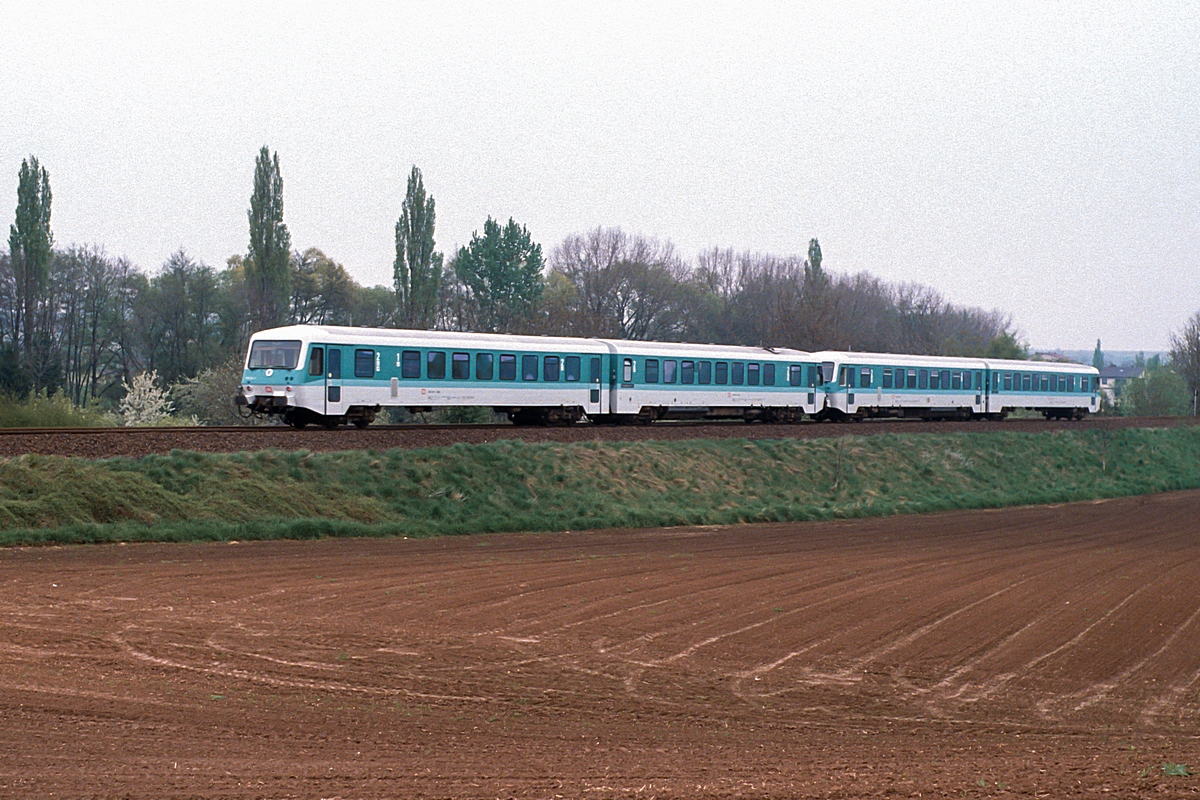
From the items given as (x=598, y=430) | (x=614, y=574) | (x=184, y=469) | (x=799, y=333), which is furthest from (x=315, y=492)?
(x=799, y=333)

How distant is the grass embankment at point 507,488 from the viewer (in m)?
23.7

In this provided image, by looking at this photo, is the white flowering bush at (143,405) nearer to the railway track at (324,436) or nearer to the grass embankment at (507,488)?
the railway track at (324,436)

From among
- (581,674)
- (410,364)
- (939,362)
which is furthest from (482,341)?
(939,362)

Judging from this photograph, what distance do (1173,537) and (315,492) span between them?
69.6 feet

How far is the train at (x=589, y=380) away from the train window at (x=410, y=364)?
39mm

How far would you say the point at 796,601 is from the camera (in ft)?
63.4

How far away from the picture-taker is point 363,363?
112ft

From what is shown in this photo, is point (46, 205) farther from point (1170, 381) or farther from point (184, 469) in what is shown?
point (1170, 381)

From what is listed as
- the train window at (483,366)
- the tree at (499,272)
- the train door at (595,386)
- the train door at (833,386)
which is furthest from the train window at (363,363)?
the tree at (499,272)

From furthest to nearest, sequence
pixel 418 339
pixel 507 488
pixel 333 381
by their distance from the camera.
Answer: pixel 418 339, pixel 333 381, pixel 507 488

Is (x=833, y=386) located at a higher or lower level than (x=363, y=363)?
higher

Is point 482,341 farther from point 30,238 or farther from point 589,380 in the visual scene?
point 30,238

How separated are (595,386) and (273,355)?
446 inches

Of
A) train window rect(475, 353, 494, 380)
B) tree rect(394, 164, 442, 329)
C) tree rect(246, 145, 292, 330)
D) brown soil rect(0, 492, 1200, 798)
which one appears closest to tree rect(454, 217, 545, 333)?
tree rect(394, 164, 442, 329)
